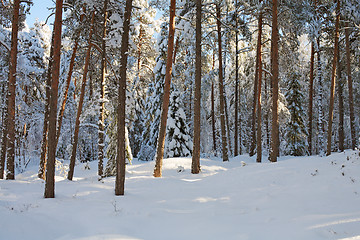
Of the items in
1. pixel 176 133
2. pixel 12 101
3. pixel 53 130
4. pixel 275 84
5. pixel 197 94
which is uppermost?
pixel 275 84

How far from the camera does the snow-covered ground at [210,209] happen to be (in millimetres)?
4945

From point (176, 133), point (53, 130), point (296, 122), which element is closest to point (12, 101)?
point (53, 130)

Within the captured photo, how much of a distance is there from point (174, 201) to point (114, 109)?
7.80 metres

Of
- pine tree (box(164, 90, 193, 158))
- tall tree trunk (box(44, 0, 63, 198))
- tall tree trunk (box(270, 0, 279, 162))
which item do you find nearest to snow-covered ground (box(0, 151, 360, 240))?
tall tree trunk (box(44, 0, 63, 198))

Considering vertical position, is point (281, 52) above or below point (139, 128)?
above

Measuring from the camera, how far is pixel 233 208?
6688 mm

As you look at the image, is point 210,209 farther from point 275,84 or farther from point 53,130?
point 275,84

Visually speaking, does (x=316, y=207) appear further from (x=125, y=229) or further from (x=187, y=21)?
(x=187, y=21)

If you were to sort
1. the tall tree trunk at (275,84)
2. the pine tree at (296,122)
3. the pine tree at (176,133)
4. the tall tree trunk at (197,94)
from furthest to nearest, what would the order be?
the pine tree at (296,122)
the pine tree at (176,133)
the tall tree trunk at (275,84)
the tall tree trunk at (197,94)

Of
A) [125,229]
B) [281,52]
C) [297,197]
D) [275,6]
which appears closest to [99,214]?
[125,229]

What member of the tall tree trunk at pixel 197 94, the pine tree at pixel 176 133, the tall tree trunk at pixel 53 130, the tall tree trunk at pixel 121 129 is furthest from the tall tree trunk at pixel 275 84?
the tall tree trunk at pixel 53 130

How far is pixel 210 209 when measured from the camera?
6734 mm

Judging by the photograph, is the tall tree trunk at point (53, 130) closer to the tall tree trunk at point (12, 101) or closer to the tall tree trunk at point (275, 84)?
the tall tree trunk at point (12, 101)

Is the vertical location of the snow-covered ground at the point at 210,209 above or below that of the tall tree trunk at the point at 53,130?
below
